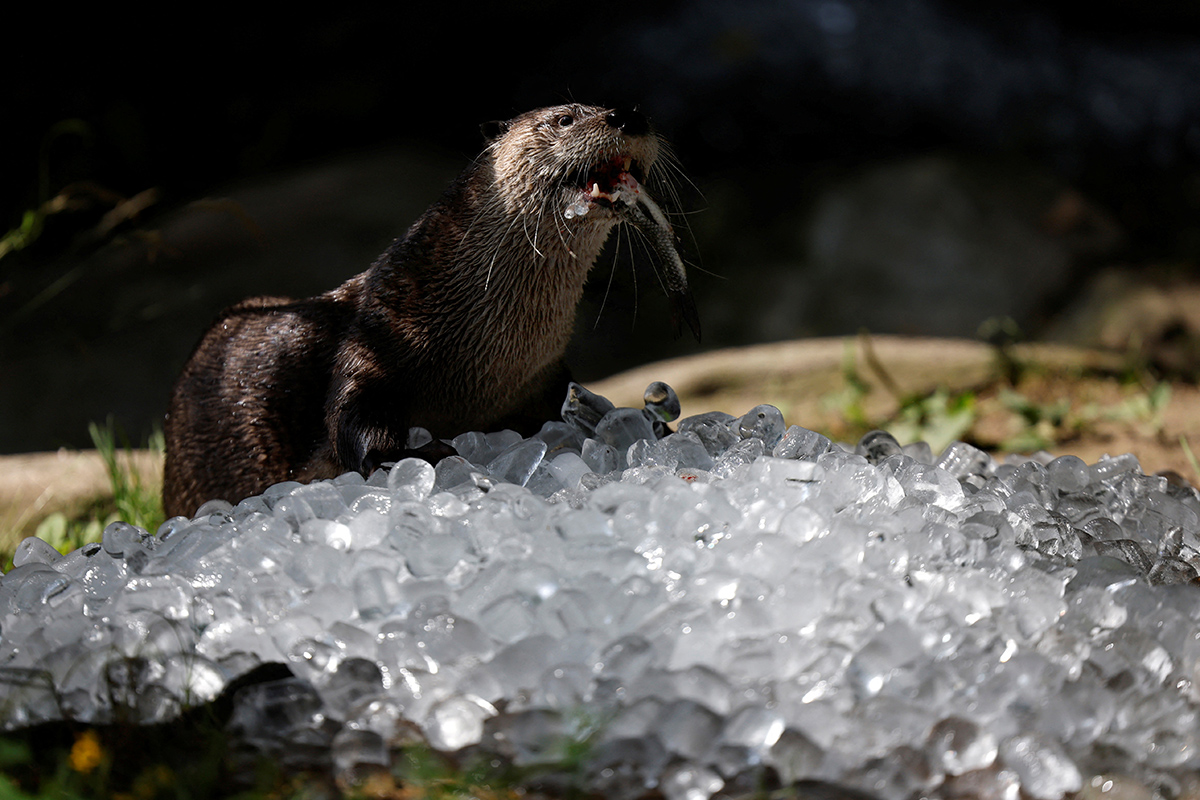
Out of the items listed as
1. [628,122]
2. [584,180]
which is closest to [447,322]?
[584,180]

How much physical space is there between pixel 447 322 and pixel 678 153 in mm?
3181

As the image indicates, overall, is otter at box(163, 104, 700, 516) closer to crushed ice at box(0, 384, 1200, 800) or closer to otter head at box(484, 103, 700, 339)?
otter head at box(484, 103, 700, 339)

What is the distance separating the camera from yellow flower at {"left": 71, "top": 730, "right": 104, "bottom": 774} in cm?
121

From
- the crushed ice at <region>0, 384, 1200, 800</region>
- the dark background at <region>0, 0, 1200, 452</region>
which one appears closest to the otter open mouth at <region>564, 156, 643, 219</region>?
the crushed ice at <region>0, 384, 1200, 800</region>

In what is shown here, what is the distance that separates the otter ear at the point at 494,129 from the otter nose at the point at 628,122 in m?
0.30

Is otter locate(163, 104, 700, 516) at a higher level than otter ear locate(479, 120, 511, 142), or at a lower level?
lower

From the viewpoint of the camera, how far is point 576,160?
6.01 feet

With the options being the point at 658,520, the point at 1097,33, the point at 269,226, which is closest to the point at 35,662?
the point at 658,520

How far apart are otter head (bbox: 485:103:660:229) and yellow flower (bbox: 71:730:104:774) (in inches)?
45.7

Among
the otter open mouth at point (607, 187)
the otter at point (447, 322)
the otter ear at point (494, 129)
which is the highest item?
the otter ear at point (494, 129)

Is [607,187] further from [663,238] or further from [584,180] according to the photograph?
[663,238]

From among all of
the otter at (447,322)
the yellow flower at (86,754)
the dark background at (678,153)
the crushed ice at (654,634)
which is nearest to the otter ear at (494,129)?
the otter at (447,322)

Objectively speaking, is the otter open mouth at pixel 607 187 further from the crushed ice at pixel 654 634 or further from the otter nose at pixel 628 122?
the crushed ice at pixel 654 634

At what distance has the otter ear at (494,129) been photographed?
2034 millimetres
